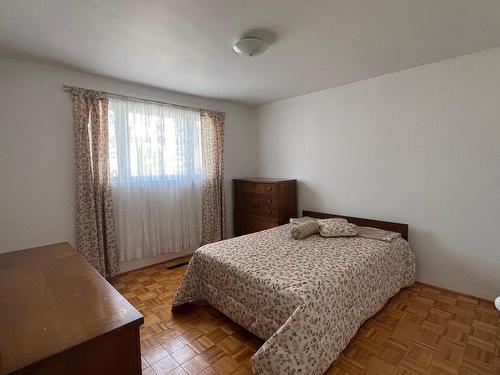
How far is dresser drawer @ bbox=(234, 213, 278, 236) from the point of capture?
368 cm

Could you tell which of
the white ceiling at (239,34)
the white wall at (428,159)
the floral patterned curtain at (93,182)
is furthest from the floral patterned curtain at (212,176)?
the white wall at (428,159)

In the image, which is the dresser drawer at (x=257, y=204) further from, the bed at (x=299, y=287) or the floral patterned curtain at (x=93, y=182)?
the floral patterned curtain at (x=93, y=182)

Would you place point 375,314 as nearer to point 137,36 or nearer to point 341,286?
point 341,286

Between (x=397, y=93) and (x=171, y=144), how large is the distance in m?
Answer: 2.88

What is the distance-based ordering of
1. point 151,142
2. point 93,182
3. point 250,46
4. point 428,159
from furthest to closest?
1. point 151,142
2. point 93,182
3. point 428,159
4. point 250,46

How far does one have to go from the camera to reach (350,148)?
10.5 feet

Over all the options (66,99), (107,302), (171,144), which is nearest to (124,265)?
(171,144)

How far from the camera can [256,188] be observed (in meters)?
3.79

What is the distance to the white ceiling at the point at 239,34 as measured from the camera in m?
1.60

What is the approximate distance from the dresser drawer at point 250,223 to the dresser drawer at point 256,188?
0.41m

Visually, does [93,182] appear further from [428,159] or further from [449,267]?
[449,267]

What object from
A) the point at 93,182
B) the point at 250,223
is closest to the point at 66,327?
the point at 93,182

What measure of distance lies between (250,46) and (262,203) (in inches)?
88.3

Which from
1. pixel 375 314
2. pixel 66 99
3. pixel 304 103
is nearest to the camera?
pixel 375 314
